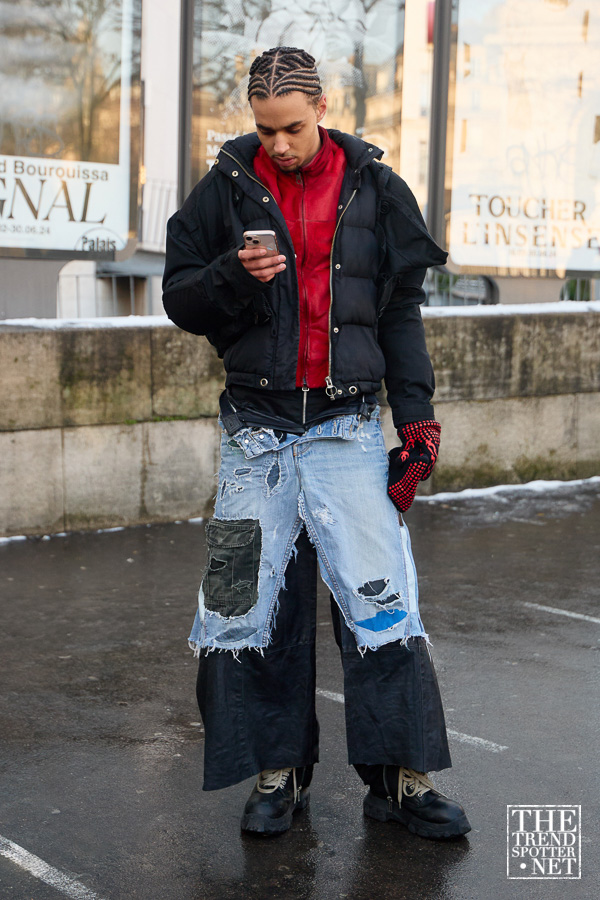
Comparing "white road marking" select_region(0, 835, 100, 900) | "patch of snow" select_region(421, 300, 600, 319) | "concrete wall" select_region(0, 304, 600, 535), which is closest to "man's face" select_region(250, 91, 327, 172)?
"white road marking" select_region(0, 835, 100, 900)

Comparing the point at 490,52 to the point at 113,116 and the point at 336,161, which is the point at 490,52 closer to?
the point at 113,116

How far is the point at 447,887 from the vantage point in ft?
10.3

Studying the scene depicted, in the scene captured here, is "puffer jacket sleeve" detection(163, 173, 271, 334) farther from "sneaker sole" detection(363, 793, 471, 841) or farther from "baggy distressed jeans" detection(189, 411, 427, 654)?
"sneaker sole" detection(363, 793, 471, 841)

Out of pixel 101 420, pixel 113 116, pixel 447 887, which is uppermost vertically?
pixel 113 116

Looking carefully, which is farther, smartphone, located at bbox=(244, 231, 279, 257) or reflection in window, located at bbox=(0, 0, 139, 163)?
reflection in window, located at bbox=(0, 0, 139, 163)

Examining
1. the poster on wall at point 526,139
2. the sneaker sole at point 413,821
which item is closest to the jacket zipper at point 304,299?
the sneaker sole at point 413,821

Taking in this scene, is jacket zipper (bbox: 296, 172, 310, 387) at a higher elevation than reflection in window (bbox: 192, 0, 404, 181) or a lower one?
lower

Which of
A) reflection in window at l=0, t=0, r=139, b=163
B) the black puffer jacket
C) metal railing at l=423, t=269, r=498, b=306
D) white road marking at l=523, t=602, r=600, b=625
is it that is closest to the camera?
the black puffer jacket

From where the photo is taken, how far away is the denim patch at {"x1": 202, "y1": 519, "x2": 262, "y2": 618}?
3373mm

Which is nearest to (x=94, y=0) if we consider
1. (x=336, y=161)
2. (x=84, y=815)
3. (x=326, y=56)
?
(x=326, y=56)

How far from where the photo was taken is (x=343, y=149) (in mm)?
3434

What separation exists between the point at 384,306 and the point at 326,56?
5560 millimetres

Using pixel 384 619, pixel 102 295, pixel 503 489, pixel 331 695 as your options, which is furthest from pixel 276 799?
pixel 503 489

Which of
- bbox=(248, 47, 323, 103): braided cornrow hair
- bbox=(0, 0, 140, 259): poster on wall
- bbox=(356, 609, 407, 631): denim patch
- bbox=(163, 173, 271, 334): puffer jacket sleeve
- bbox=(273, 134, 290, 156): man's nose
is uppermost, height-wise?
bbox=(0, 0, 140, 259): poster on wall
